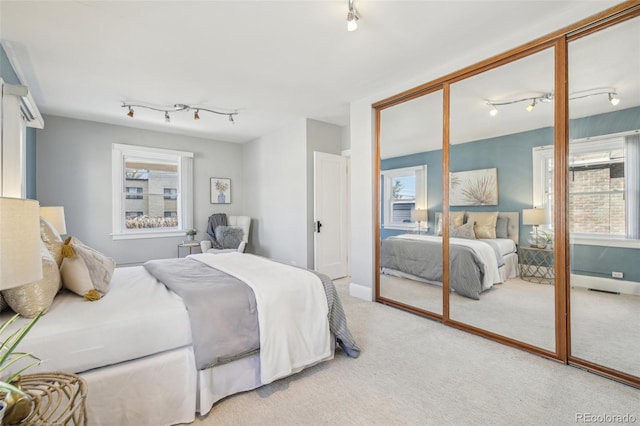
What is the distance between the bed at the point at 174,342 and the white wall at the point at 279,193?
2.53 meters

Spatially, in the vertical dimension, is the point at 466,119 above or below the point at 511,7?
below

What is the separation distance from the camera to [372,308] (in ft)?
11.6

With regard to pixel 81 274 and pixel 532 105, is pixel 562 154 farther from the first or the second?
pixel 81 274

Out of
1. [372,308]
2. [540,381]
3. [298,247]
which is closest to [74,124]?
[298,247]

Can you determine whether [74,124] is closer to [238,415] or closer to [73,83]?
[73,83]

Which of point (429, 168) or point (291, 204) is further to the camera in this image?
point (291, 204)

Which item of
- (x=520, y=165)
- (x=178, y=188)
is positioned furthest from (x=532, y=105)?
(x=178, y=188)

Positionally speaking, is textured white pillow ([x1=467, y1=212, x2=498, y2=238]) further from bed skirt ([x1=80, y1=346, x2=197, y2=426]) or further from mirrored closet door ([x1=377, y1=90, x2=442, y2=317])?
bed skirt ([x1=80, y1=346, x2=197, y2=426])

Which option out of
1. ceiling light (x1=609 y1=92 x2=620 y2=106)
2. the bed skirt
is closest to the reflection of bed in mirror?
ceiling light (x1=609 y1=92 x2=620 y2=106)

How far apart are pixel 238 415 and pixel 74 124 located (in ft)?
16.1

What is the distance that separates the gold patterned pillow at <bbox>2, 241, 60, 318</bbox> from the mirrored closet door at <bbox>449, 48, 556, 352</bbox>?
10.3 feet

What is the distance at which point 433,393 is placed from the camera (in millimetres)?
1919

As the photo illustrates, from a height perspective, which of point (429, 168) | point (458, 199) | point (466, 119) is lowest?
point (458, 199)

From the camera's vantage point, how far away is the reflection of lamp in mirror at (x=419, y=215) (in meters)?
3.34
